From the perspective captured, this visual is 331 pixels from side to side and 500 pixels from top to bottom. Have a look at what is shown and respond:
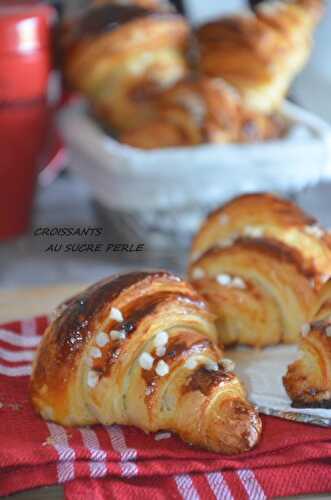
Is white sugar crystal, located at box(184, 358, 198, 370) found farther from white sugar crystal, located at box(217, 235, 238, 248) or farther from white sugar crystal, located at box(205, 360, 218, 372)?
white sugar crystal, located at box(217, 235, 238, 248)

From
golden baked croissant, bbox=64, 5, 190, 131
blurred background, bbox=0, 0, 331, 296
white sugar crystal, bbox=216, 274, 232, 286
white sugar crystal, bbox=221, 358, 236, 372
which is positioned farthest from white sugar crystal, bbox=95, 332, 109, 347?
golden baked croissant, bbox=64, 5, 190, 131

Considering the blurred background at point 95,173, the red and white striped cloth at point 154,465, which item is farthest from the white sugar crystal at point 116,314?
the blurred background at point 95,173

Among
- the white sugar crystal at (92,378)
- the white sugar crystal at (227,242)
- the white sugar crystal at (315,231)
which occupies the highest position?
the white sugar crystal at (92,378)

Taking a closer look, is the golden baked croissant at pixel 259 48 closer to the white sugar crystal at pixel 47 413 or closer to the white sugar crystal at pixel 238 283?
the white sugar crystal at pixel 238 283

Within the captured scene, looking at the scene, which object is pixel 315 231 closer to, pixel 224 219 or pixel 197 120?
pixel 224 219

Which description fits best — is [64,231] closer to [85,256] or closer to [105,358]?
[85,256]

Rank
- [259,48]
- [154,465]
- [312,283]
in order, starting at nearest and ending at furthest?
1. [154,465]
2. [312,283]
3. [259,48]

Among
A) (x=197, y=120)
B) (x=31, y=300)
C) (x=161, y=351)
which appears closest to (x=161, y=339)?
(x=161, y=351)
